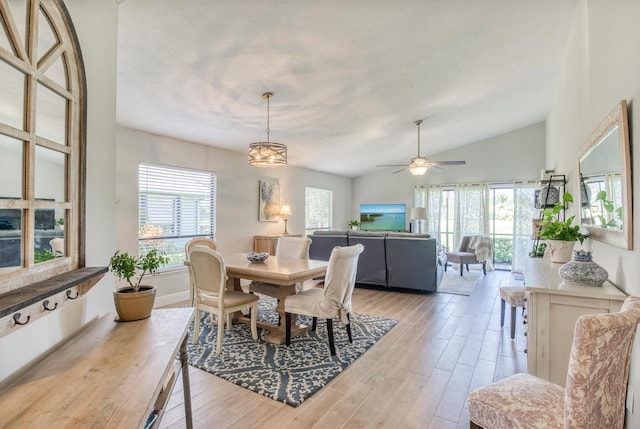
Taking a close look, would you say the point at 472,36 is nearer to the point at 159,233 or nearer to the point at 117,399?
the point at 117,399

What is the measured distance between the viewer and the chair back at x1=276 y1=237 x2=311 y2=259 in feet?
13.4

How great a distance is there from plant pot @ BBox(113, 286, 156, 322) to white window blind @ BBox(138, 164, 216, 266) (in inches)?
120

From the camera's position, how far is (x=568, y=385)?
117cm

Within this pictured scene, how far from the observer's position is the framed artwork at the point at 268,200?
6.17m

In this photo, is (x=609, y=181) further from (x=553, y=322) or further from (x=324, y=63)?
(x=324, y=63)

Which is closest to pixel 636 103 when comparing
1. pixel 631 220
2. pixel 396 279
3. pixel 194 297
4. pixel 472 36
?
pixel 631 220

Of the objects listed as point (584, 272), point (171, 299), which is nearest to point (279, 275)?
point (584, 272)

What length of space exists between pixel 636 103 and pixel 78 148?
2.60m

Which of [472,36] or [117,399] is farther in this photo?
[472,36]

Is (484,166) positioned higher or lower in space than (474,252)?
higher

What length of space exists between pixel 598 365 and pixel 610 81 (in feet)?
5.70

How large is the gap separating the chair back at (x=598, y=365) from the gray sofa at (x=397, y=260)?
151 inches

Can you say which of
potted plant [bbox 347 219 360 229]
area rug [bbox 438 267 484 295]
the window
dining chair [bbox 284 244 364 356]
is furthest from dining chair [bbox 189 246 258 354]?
potted plant [bbox 347 219 360 229]

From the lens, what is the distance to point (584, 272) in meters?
1.93
